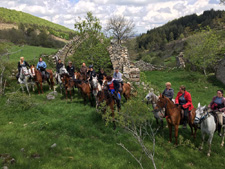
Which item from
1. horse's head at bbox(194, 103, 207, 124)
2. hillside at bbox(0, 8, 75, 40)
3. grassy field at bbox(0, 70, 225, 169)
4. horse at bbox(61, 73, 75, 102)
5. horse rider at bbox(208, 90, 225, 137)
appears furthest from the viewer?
hillside at bbox(0, 8, 75, 40)

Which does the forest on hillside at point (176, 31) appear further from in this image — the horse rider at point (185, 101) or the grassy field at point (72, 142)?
the grassy field at point (72, 142)

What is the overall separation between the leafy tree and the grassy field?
759 cm

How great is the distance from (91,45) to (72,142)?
12.5 m

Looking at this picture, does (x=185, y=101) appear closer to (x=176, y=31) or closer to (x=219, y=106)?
(x=219, y=106)

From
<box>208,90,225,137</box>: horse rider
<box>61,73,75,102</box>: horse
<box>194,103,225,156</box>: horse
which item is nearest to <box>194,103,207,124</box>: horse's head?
<box>194,103,225,156</box>: horse

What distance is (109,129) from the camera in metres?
8.62

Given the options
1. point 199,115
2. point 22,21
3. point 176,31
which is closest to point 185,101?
point 199,115

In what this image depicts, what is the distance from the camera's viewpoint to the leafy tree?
17.1 metres

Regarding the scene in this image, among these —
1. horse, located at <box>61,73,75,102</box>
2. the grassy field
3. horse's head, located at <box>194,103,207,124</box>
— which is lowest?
the grassy field

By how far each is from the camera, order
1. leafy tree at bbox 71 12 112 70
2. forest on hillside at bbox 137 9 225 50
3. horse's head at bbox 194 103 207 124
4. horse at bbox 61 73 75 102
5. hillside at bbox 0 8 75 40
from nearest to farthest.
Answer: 1. horse's head at bbox 194 103 207 124
2. horse at bbox 61 73 75 102
3. leafy tree at bbox 71 12 112 70
4. hillside at bbox 0 8 75 40
5. forest on hillside at bbox 137 9 225 50

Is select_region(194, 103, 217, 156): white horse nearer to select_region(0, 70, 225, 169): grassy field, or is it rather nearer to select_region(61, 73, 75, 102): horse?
select_region(0, 70, 225, 169): grassy field

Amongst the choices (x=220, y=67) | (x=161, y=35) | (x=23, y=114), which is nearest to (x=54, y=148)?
(x=23, y=114)

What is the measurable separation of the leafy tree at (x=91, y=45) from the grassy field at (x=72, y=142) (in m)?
7.59

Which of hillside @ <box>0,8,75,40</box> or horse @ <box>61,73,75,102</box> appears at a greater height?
hillside @ <box>0,8,75,40</box>
